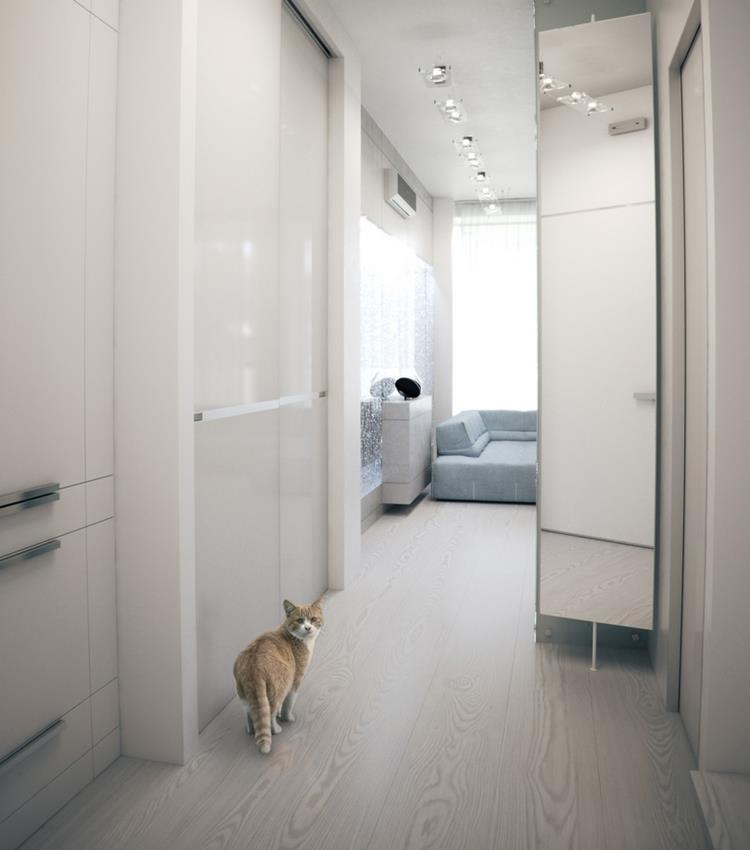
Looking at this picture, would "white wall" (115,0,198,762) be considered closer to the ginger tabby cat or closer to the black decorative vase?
the ginger tabby cat

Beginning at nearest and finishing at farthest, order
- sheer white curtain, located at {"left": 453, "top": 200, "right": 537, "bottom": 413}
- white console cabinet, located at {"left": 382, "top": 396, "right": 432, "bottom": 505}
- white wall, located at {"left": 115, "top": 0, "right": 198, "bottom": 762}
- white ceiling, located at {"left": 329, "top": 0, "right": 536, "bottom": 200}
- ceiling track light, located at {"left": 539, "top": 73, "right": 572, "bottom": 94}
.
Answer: white wall, located at {"left": 115, "top": 0, "right": 198, "bottom": 762} → ceiling track light, located at {"left": 539, "top": 73, "right": 572, "bottom": 94} → white ceiling, located at {"left": 329, "top": 0, "right": 536, "bottom": 200} → white console cabinet, located at {"left": 382, "top": 396, "right": 432, "bottom": 505} → sheer white curtain, located at {"left": 453, "top": 200, "right": 537, "bottom": 413}

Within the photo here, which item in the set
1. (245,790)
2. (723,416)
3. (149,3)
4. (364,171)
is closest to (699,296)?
(723,416)

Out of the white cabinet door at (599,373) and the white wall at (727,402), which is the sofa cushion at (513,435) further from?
the white wall at (727,402)

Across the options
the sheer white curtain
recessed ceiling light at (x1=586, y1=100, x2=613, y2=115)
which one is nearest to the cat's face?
recessed ceiling light at (x1=586, y1=100, x2=613, y2=115)

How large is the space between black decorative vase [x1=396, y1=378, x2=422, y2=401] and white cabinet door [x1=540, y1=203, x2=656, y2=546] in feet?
10.2

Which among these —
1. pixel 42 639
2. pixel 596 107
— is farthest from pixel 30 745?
pixel 596 107

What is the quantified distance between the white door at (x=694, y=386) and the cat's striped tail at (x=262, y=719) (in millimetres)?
1209

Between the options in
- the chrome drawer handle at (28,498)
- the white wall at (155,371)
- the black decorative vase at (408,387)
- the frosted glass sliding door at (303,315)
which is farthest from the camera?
the black decorative vase at (408,387)

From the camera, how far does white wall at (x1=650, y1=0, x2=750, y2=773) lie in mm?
1816

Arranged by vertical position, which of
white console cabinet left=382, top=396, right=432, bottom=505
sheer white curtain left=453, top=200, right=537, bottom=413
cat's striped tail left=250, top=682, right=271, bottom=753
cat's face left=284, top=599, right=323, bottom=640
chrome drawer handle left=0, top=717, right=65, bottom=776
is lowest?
cat's striped tail left=250, top=682, right=271, bottom=753

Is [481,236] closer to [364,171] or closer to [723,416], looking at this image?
[364,171]

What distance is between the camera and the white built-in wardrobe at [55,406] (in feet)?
5.37

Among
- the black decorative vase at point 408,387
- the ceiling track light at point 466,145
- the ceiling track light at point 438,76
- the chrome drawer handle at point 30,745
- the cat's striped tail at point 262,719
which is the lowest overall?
the cat's striped tail at point 262,719

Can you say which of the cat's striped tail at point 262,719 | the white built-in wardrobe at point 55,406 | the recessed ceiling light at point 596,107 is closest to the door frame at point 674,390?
the recessed ceiling light at point 596,107
